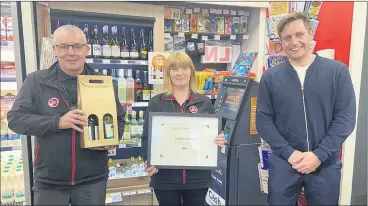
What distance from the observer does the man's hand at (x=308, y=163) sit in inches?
72.1

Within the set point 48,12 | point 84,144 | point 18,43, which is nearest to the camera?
point 84,144

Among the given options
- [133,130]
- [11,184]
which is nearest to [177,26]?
[133,130]

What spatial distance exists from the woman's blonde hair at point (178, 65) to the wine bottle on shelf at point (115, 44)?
1199 mm

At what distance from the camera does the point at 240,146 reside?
287 centimetres

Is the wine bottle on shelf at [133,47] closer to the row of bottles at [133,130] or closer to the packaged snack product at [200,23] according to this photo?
the row of bottles at [133,130]

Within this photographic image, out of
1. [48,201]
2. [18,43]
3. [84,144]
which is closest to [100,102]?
[84,144]

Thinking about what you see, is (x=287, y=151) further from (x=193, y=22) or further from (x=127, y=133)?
(x=193, y=22)

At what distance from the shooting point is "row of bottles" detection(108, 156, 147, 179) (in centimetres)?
308

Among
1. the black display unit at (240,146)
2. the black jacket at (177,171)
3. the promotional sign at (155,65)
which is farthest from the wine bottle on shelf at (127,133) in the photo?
the black jacket at (177,171)

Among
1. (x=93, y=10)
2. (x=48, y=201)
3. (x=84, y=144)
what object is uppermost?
(x=93, y=10)

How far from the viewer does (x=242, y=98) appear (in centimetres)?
280

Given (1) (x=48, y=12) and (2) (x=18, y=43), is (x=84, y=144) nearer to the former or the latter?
(2) (x=18, y=43)

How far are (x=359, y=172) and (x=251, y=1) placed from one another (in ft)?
6.90

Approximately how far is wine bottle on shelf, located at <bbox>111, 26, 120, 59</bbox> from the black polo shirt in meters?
1.26
